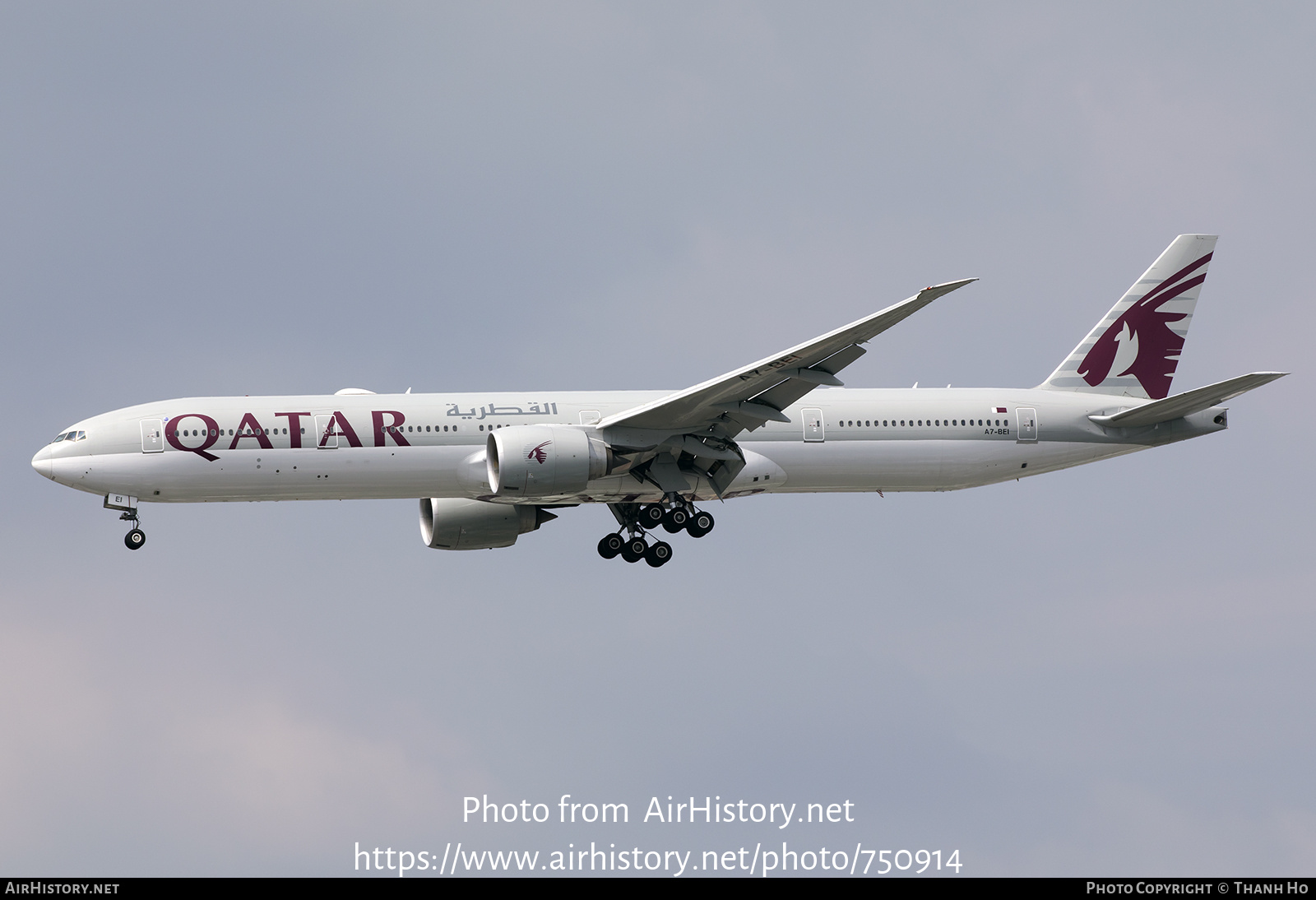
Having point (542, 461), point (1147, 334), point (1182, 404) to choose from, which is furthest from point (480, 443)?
point (1147, 334)

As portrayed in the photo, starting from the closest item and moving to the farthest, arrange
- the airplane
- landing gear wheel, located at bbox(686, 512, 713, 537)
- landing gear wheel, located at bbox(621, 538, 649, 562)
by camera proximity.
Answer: the airplane, landing gear wheel, located at bbox(686, 512, 713, 537), landing gear wheel, located at bbox(621, 538, 649, 562)

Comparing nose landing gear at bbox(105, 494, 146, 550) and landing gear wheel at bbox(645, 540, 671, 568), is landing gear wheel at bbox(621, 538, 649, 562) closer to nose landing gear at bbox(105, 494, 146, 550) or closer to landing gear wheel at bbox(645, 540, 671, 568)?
landing gear wheel at bbox(645, 540, 671, 568)

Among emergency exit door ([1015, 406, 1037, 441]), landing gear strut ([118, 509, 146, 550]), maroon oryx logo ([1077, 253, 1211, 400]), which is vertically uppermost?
maroon oryx logo ([1077, 253, 1211, 400])

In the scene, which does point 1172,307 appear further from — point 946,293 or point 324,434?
point 324,434

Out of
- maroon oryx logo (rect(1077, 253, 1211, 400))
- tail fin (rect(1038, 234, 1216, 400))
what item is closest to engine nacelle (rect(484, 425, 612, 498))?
tail fin (rect(1038, 234, 1216, 400))

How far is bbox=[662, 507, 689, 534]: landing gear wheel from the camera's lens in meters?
40.8

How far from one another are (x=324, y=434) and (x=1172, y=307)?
23.4 metres

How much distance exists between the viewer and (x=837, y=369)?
36.3 meters

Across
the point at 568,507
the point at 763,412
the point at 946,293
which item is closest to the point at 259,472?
the point at 568,507

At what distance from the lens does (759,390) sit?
123ft

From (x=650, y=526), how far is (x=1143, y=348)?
48.6 feet

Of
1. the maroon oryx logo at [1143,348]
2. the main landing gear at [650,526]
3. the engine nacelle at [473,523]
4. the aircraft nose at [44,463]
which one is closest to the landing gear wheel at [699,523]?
the main landing gear at [650,526]

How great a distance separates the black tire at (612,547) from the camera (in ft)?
138

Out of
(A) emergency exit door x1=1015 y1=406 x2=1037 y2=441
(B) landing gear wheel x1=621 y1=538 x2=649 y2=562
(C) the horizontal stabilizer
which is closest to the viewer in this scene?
(C) the horizontal stabilizer
